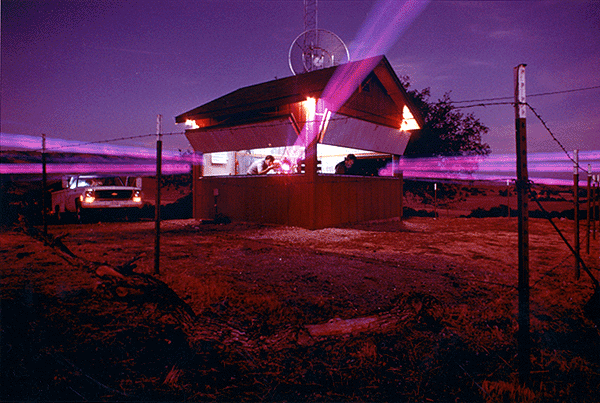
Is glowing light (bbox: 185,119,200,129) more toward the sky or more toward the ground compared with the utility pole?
more toward the sky

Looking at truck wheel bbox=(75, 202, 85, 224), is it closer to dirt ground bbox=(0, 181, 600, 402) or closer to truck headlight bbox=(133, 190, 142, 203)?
truck headlight bbox=(133, 190, 142, 203)

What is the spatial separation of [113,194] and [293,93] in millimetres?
9452

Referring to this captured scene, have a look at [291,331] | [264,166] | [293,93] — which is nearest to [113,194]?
[264,166]

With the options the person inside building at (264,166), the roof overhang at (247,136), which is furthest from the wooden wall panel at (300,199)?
the roof overhang at (247,136)

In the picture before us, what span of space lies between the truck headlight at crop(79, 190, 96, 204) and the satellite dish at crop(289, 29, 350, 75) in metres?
10.6

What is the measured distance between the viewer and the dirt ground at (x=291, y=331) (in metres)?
2.86

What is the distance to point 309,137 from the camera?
38.8ft

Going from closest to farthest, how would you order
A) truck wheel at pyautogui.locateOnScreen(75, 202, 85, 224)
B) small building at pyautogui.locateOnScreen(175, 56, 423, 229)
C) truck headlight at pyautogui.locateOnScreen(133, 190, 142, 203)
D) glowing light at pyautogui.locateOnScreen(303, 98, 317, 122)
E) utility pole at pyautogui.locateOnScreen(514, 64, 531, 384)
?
utility pole at pyautogui.locateOnScreen(514, 64, 531, 384) < glowing light at pyautogui.locateOnScreen(303, 98, 317, 122) < small building at pyautogui.locateOnScreen(175, 56, 423, 229) < truck wheel at pyautogui.locateOnScreen(75, 202, 85, 224) < truck headlight at pyautogui.locateOnScreen(133, 190, 142, 203)

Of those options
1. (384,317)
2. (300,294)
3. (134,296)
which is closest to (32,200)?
(134,296)

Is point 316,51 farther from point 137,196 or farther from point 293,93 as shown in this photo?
point 137,196

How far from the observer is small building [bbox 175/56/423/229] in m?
12.0

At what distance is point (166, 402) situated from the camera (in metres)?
2.61

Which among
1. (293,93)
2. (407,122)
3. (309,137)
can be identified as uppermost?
(293,93)

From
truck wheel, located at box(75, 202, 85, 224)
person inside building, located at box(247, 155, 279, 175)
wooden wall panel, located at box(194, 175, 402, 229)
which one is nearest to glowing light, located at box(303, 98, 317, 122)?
wooden wall panel, located at box(194, 175, 402, 229)
